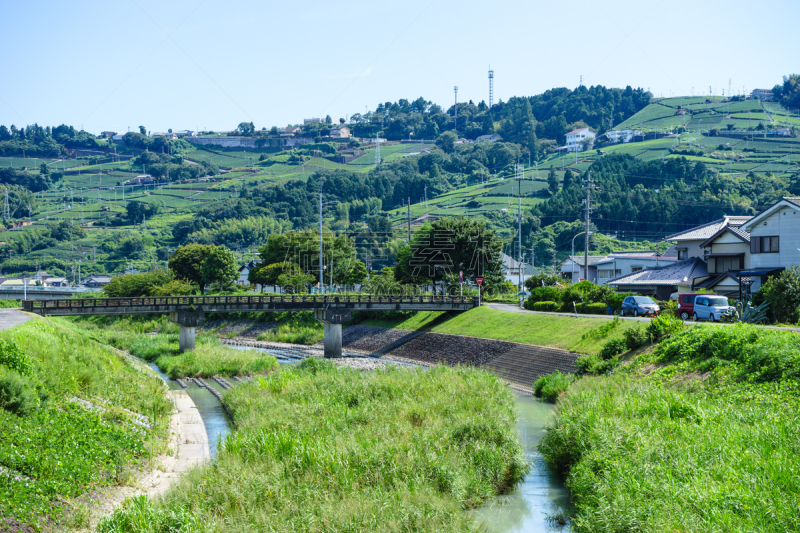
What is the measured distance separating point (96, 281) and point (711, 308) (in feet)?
427

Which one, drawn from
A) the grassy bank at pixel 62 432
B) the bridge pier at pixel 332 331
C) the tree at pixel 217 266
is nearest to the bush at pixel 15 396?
the grassy bank at pixel 62 432

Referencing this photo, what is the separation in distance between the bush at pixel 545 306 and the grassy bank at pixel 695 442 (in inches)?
1026

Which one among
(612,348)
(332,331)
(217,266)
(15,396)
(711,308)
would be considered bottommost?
(332,331)

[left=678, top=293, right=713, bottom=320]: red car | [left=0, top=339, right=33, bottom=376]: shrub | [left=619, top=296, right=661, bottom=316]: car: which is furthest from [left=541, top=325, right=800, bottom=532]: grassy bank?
[left=0, top=339, right=33, bottom=376]: shrub

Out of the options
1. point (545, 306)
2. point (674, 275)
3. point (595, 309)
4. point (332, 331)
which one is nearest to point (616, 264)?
point (674, 275)

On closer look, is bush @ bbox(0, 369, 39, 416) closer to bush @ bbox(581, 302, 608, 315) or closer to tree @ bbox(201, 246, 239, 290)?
bush @ bbox(581, 302, 608, 315)

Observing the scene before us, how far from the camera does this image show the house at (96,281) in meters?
136

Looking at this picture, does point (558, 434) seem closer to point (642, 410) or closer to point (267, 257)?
point (642, 410)

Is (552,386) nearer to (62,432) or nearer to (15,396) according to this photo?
(62,432)

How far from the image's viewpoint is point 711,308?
36781 millimetres

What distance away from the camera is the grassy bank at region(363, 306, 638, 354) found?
37.5 metres

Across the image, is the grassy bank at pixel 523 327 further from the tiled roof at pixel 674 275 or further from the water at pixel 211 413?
the water at pixel 211 413

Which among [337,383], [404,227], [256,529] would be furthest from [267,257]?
[256,529]

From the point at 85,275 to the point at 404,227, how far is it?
7640 cm
